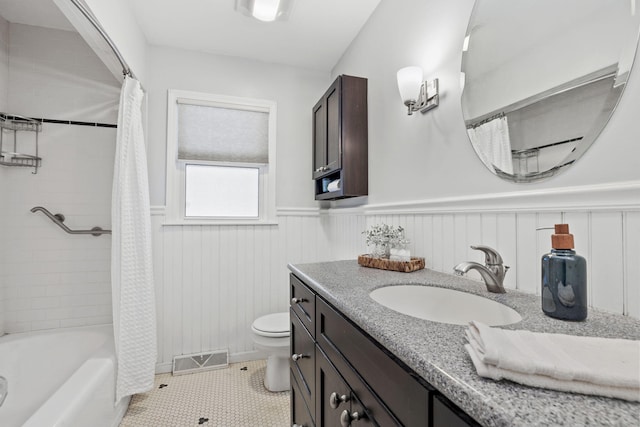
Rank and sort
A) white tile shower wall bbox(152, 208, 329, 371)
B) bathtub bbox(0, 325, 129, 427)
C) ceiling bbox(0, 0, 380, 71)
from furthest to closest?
white tile shower wall bbox(152, 208, 329, 371)
ceiling bbox(0, 0, 380, 71)
bathtub bbox(0, 325, 129, 427)

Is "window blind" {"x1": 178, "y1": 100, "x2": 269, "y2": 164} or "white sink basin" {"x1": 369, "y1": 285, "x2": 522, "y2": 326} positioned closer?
"white sink basin" {"x1": 369, "y1": 285, "x2": 522, "y2": 326}

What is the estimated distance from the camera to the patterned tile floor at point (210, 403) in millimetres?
1723

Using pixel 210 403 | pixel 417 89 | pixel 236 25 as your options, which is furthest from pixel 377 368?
pixel 236 25

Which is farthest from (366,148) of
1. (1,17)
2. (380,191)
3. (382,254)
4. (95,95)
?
(1,17)

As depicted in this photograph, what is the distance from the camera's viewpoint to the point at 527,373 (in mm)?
417

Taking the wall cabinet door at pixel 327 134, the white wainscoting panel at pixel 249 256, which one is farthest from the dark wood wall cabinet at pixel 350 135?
the white wainscoting panel at pixel 249 256

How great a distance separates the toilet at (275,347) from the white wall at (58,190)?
1203 millimetres

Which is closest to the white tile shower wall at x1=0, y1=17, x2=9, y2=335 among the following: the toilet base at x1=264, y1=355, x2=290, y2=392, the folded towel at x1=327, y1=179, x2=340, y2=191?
the toilet base at x1=264, y1=355, x2=290, y2=392

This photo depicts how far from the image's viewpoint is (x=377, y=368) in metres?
0.67

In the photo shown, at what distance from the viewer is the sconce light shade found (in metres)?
1.39

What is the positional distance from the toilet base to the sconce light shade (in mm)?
1768

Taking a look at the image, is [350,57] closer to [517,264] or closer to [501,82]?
[501,82]

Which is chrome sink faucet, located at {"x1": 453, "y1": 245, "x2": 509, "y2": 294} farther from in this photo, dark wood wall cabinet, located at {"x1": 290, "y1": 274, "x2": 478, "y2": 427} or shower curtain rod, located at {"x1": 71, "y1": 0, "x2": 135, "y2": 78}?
shower curtain rod, located at {"x1": 71, "y1": 0, "x2": 135, "y2": 78}

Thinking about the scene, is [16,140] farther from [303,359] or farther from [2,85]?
[303,359]
